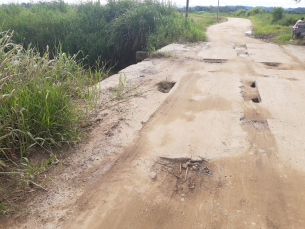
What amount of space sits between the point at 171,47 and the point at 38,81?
5.83 metres

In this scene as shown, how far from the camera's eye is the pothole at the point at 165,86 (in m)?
4.39

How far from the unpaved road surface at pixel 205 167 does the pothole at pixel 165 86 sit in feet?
0.75

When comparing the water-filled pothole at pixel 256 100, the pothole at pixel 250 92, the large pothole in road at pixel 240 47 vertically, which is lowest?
the water-filled pothole at pixel 256 100

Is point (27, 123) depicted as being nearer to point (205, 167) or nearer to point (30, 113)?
point (30, 113)

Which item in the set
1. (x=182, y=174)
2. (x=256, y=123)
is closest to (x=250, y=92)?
(x=256, y=123)

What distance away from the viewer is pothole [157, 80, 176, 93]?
14.4ft

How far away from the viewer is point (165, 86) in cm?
454

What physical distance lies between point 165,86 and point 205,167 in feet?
8.06

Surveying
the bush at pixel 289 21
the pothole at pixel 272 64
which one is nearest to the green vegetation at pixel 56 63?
the pothole at pixel 272 64

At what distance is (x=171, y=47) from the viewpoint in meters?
7.89

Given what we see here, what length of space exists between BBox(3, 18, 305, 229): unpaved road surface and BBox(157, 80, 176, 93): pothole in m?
0.23

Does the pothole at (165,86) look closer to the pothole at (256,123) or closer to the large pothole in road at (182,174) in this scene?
the pothole at (256,123)

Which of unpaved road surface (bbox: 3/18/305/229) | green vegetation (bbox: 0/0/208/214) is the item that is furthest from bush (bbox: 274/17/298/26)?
unpaved road surface (bbox: 3/18/305/229)

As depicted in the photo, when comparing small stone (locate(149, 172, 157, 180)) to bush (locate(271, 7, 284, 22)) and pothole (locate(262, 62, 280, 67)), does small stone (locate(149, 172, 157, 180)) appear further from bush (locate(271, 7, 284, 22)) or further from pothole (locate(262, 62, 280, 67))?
bush (locate(271, 7, 284, 22))
